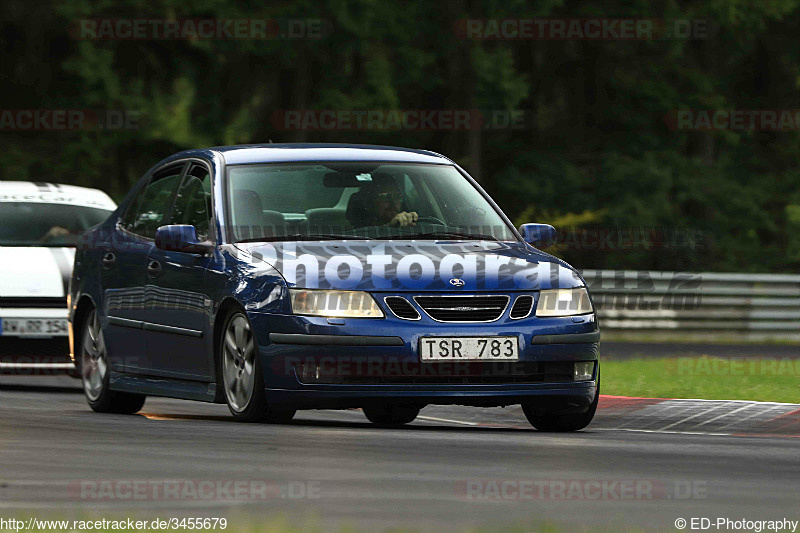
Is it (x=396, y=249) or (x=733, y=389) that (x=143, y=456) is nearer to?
(x=396, y=249)

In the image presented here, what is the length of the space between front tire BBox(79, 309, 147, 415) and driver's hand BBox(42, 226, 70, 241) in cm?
324

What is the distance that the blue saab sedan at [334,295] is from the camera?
9.98m

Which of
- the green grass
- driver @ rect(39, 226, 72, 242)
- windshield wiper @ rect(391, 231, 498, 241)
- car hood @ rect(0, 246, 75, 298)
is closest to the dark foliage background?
the green grass

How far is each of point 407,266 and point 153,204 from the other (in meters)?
2.57

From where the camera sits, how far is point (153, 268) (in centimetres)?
1155

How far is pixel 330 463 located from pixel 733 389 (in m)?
6.00

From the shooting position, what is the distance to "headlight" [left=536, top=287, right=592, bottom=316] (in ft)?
33.6

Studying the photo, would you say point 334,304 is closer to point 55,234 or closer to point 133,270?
point 133,270

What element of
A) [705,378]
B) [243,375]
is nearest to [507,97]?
[705,378]

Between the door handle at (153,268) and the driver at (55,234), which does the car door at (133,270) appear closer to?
the door handle at (153,268)

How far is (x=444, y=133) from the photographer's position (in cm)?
3509

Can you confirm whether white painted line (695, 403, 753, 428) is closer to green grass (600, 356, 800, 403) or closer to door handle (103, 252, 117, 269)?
green grass (600, 356, 800, 403)

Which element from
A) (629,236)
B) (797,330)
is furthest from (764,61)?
A: (797,330)

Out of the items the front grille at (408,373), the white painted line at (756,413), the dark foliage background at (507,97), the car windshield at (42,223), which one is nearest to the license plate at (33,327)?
the car windshield at (42,223)
